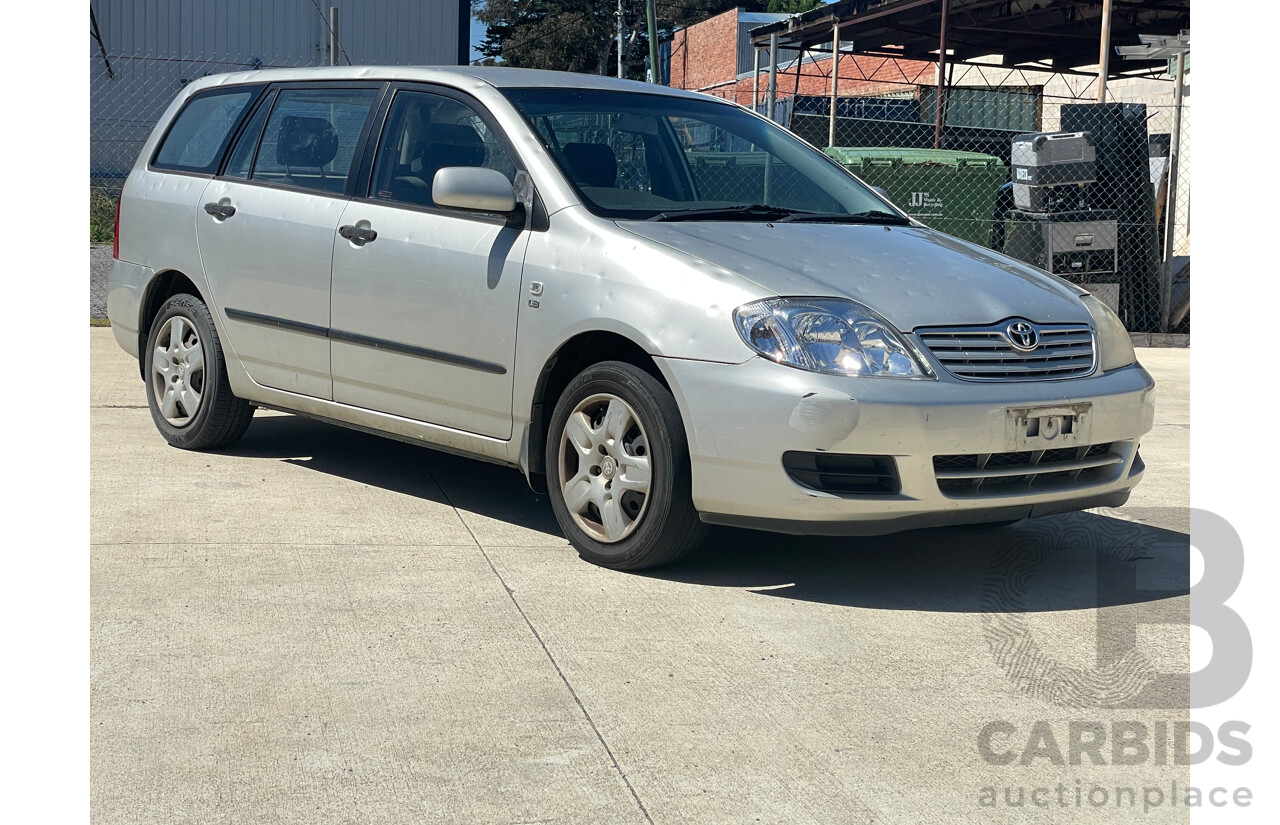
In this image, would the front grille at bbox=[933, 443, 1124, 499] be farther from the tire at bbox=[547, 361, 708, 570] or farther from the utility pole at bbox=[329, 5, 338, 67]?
the utility pole at bbox=[329, 5, 338, 67]

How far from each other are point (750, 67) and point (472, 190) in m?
41.2

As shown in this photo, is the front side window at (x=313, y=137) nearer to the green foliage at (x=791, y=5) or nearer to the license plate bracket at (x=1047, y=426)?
the license plate bracket at (x=1047, y=426)

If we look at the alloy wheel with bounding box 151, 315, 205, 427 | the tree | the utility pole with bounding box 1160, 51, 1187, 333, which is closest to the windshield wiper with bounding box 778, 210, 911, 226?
the alloy wheel with bounding box 151, 315, 205, 427

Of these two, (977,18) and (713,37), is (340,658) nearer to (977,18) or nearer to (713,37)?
(977,18)

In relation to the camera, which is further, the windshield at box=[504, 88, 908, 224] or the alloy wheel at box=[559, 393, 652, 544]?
the windshield at box=[504, 88, 908, 224]

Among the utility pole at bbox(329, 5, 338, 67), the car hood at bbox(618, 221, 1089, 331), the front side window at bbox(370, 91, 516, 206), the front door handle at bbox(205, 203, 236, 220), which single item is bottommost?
the car hood at bbox(618, 221, 1089, 331)

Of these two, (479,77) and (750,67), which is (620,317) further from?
(750,67)

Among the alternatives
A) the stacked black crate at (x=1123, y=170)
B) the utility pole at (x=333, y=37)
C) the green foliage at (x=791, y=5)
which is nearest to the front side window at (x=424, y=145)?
the utility pole at (x=333, y=37)

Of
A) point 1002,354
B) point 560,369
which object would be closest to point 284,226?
point 560,369

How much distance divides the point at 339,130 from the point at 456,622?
2.59 meters

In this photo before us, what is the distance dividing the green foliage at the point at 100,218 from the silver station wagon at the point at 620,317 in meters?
6.53

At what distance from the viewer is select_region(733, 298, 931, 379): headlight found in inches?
171

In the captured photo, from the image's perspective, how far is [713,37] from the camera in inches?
1858

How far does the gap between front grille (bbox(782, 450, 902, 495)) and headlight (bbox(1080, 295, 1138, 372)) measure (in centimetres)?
96
